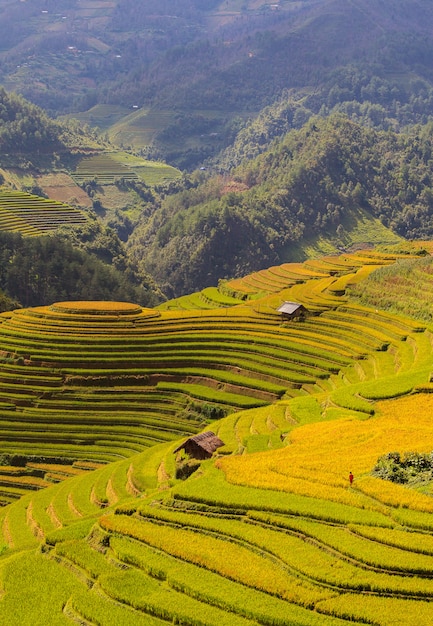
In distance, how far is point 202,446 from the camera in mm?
38938

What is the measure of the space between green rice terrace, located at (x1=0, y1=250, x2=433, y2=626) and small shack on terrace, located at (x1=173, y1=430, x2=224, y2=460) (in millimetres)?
104

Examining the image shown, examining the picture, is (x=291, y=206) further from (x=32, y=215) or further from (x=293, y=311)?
(x=293, y=311)

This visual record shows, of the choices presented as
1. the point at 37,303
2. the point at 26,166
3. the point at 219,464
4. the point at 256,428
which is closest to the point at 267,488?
the point at 219,464

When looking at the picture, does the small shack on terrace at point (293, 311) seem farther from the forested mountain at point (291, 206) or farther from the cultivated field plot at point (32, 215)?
the forested mountain at point (291, 206)

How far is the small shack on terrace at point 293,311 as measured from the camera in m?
65.6

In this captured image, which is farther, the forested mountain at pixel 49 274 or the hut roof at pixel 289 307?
the forested mountain at pixel 49 274

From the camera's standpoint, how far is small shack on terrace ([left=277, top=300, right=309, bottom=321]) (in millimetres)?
65562

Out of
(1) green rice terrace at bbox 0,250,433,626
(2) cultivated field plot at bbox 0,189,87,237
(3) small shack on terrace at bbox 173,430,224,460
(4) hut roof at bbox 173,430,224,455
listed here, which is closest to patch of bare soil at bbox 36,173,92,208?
(2) cultivated field plot at bbox 0,189,87,237

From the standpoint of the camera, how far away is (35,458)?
51.7m

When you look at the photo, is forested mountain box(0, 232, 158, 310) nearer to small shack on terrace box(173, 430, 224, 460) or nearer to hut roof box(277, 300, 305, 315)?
hut roof box(277, 300, 305, 315)

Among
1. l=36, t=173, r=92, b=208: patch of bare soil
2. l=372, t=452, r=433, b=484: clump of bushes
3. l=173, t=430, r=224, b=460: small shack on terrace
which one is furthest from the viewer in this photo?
l=36, t=173, r=92, b=208: patch of bare soil

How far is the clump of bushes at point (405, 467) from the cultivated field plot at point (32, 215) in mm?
87161

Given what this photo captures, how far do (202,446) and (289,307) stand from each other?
2850cm

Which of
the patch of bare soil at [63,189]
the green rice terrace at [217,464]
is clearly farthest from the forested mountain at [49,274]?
the patch of bare soil at [63,189]
